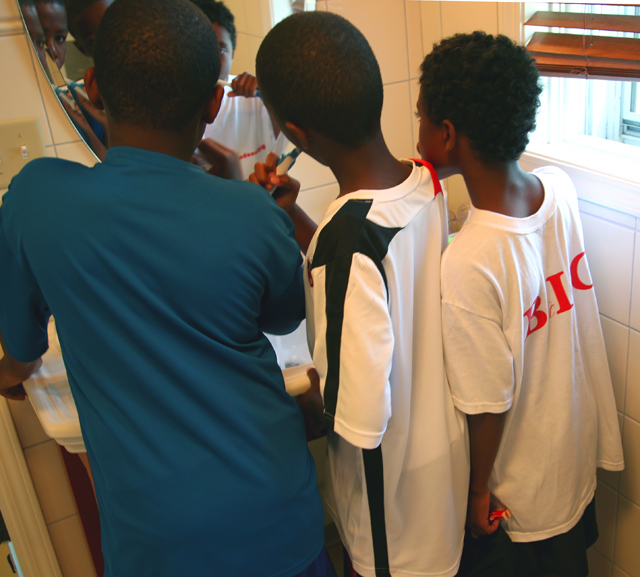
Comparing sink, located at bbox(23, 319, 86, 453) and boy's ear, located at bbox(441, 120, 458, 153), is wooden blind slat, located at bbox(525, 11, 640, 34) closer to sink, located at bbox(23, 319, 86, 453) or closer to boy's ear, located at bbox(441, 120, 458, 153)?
boy's ear, located at bbox(441, 120, 458, 153)

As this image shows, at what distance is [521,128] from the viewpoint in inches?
33.2

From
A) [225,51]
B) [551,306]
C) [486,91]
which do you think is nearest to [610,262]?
[551,306]

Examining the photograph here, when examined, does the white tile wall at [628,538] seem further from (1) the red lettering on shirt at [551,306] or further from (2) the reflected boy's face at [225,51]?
(2) the reflected boy's face at [225,51]

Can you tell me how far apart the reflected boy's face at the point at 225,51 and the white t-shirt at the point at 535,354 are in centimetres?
62

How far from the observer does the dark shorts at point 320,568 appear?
0.93 meters

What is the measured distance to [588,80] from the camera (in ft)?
4.16

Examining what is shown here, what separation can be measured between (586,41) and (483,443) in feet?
2.45

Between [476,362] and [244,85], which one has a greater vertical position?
[244,85]

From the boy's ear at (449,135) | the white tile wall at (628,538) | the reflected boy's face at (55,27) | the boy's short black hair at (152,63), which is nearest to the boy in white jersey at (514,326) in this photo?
the boy's ear at (449,135)

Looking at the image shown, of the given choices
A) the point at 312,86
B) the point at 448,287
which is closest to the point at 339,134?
the point at 312,86

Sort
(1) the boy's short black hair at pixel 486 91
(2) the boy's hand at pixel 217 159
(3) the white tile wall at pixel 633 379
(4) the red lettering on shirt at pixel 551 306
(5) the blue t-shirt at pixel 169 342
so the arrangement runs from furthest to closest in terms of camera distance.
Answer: (2) the boy's hand at pixel 217 159 → (3) the white tile wall at pixel 633 379 → (4) the red lettering on shirt at pixel 551 306 → (1) the boy's short black hair at pixel 486 91 → (5) the blue t-shirt at pixel 169 342

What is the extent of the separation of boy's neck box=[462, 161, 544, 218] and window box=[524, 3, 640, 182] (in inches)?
12.5

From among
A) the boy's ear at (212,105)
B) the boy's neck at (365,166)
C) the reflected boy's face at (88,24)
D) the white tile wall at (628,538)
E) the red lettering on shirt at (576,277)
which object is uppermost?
the reflected boy's face at (88,24)

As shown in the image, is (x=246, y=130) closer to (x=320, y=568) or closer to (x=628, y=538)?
(x=320, y=568)
